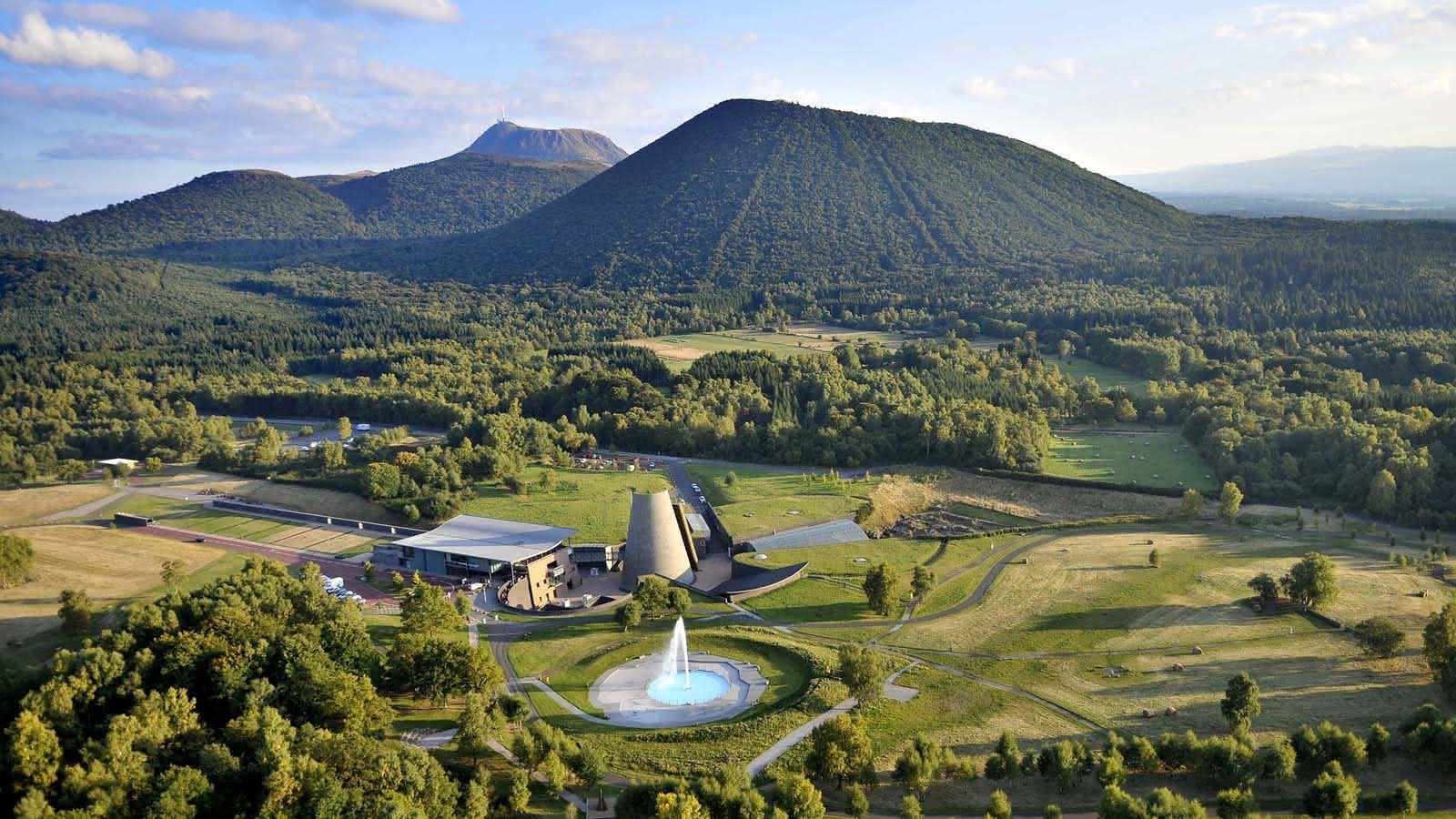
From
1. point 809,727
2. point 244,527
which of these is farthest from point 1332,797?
point 244,527

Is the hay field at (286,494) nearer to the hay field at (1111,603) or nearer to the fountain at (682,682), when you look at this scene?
the fountain at (682,682)

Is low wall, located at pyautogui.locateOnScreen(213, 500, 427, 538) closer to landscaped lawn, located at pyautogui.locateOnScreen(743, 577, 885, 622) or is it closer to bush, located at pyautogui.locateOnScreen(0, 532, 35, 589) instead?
bush, located at pyautogui.locateOnScreen(0, 532, 35, 589)

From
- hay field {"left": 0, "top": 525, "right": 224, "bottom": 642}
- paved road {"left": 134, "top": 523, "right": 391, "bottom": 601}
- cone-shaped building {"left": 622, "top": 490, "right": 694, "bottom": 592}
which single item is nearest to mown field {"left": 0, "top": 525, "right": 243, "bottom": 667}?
hay field {"left": 0, "top": 525, "right": 224, "bottom": 642}

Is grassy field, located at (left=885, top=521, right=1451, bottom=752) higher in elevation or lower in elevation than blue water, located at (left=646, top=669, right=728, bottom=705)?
higher

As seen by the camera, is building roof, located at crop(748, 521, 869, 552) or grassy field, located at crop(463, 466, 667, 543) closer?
building roof, located at crop(748, 521, 869, 552)

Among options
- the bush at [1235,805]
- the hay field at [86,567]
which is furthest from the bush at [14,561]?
the bush at [1235,805]

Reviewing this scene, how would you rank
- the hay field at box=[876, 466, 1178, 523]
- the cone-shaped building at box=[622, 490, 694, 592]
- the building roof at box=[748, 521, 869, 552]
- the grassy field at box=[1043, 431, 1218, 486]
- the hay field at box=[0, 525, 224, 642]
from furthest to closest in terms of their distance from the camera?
1. the grassy field at box=[1043, 431, 1218, 486]
2. the hay field at box=[876, 466, 1178, 523]
3. the building roof at box=[748, 521, 869, 552]
4. the cone-shaped building at box=[622, 490, 694, 592]
5. the hay field at box=[0, 525, 224, 642]

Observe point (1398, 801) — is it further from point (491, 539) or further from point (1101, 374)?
point (1101, 374)

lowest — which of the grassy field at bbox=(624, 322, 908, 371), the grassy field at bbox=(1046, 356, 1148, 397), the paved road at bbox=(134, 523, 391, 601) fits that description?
the paved road at bbox=(134, 523, 391, 601)
